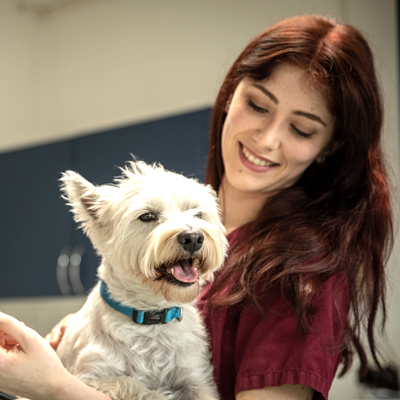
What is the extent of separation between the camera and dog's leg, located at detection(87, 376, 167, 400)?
2.93ft

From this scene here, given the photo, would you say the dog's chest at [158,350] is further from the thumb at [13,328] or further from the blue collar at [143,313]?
the thumb at [13,328]

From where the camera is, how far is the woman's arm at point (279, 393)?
1.01 metres

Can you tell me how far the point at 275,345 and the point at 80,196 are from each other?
0.50 m

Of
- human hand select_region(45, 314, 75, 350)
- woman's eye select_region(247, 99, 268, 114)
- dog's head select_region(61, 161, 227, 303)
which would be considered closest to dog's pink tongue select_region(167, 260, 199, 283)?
dog's head select_region(61, 161, 227, 303)

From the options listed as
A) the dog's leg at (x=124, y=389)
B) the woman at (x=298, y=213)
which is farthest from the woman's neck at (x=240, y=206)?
the dog's leg at (x=124, y=389)

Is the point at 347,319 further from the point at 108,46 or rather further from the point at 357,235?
the point at 108,46

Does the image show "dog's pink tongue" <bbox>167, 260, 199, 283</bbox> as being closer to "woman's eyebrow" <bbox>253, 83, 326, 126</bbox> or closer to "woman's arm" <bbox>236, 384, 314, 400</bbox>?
"woman's arm" <bbox>236, 384, 314, 400</bbox>

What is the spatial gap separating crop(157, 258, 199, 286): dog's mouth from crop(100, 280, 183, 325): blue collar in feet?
A: 0.31

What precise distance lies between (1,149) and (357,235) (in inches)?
32.5

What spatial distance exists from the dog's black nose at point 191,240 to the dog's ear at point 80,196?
0.71 ft

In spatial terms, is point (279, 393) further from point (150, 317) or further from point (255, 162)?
point (255, 162)

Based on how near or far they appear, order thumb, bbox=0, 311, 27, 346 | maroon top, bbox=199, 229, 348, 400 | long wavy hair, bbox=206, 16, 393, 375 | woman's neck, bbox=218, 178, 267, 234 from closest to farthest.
→ thumb, bbox=0, 311, 27, 346, maroon top, bbox=199, 229, 348, 400, long wavy hair, bbox=206, 16, 393, 375, woman's neck, bbox=218, 178, 267, 234

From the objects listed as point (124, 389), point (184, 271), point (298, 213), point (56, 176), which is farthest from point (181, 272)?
point (298, 213)

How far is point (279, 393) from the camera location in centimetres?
101
